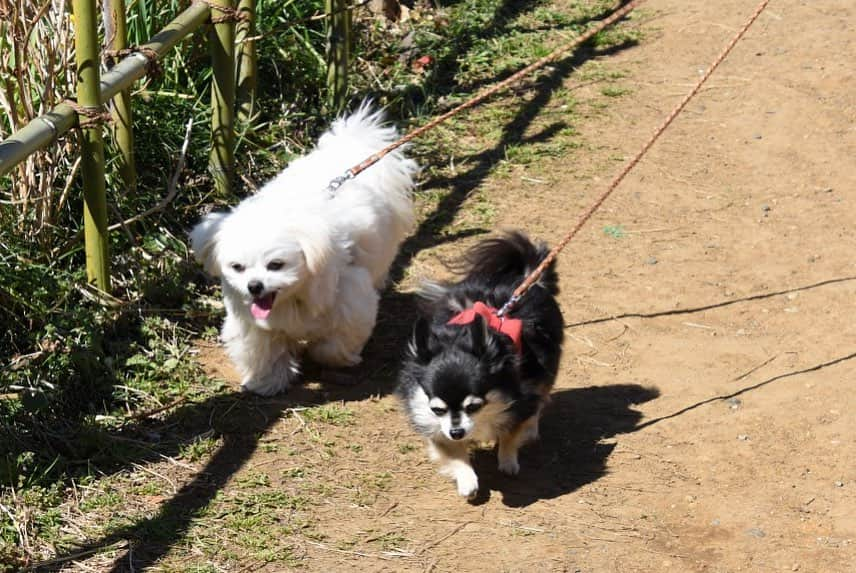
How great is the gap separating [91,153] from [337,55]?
242 cm

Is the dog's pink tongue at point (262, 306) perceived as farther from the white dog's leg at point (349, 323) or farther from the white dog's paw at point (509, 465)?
the white dog's paw at point (509, 465)

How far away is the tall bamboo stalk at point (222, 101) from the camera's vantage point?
→ 19.2 feet

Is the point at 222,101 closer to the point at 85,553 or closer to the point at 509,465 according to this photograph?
the point at 509,465

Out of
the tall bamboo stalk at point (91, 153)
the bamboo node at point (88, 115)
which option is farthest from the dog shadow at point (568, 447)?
the bamboo node at point (88, 115)

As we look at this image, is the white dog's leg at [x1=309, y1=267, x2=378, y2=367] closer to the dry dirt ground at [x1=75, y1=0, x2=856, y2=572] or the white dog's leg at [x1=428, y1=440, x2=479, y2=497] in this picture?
the dry dirt ground at [x1=75, y1=0, x2=856, y2=572]

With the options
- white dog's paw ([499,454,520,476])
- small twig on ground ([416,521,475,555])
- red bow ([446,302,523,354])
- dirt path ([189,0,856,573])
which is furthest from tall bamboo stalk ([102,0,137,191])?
small twig on ground ([416,521,475,555])

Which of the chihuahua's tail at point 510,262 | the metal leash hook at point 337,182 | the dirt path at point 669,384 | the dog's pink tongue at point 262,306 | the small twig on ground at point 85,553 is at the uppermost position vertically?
the metal leash hook at point 337,182

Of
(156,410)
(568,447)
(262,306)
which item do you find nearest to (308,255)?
(262,306)

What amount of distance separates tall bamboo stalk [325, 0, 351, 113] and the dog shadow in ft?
9.46

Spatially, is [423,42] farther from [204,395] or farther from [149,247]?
[204,395]

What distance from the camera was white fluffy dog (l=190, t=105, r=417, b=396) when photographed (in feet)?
15.1

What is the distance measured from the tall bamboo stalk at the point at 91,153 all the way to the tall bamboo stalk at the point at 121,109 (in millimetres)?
386

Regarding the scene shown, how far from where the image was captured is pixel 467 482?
13.6ft

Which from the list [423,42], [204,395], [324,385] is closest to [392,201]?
[324,385]
